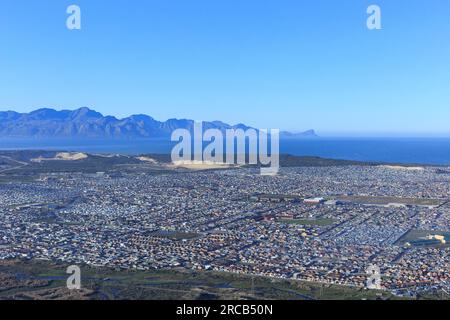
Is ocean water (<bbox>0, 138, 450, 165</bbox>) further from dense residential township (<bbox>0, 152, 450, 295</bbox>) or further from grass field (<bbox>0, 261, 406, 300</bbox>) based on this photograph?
grass field (<bbox>0, 261, 406, 300</bbox>)

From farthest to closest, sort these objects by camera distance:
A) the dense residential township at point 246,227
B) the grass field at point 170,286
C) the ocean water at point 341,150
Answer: the ocean water at point 341,150 < the dense residential township at point 246,227 < the grass field at point 170,286

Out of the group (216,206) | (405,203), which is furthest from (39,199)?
(405,203)

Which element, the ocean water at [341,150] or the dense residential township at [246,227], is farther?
the ocean water at [341,150]

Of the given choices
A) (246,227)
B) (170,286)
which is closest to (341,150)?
(246,227)

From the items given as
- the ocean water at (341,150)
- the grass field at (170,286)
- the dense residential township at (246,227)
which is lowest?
the grass field at (170,286)

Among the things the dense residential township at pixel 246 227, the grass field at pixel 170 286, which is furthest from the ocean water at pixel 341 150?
the grass field at pixel 170 286

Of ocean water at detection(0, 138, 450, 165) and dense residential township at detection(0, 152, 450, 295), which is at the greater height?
ocean water at detection(0, 138, 450, 165)

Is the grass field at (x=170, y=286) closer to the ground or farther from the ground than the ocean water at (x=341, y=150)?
closer to the ground

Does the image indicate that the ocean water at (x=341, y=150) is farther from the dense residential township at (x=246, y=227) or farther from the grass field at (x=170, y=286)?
the grass field at (x=170, y=286)

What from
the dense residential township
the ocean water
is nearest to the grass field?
the dense residential township
